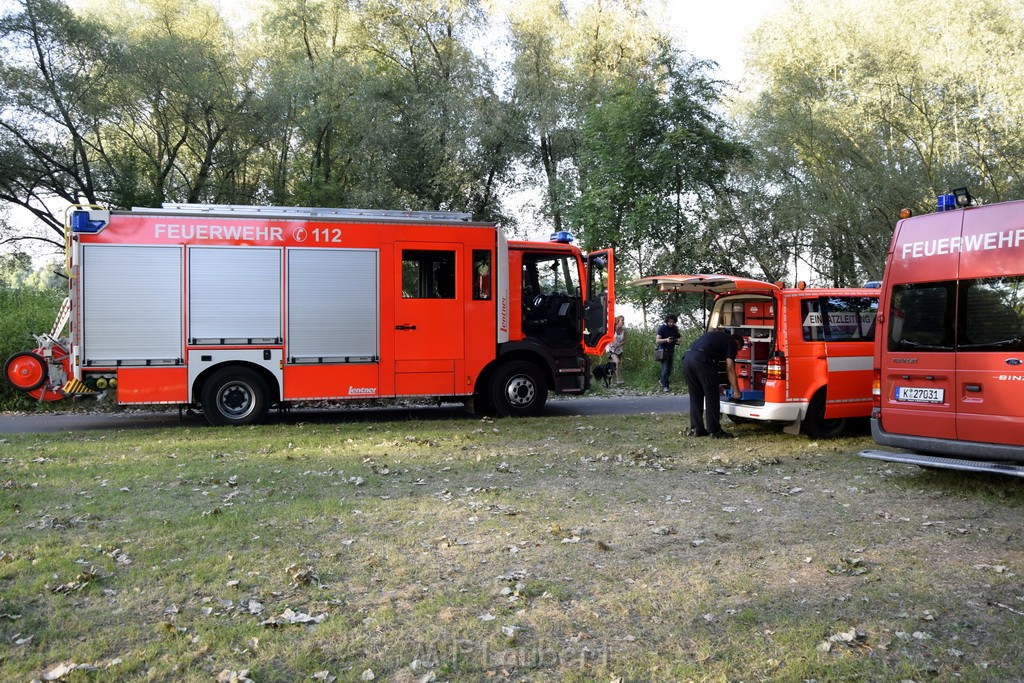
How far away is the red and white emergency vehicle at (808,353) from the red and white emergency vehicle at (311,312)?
10.0ft

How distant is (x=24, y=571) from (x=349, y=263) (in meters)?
7.99

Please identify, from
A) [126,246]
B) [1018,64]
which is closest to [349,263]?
[126,246]

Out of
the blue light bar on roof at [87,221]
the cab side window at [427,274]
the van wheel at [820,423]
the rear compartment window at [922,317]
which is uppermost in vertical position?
the blue light bar on roof at [87,221]

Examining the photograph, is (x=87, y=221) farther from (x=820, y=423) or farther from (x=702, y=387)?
(x=820, y=423)

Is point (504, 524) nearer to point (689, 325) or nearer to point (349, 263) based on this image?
point (349, 263)

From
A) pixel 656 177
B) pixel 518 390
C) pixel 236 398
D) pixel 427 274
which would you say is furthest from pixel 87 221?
pixel 656 177

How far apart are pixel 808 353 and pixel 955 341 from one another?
2.86m

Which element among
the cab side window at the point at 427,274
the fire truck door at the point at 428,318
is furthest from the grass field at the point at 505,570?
the cab side window at the point at 427,274

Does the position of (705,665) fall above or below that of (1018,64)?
below

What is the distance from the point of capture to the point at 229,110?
24062 millimetres

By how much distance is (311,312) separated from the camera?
1260 cm

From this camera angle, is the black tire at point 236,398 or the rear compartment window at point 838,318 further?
the black tire at point 236,398

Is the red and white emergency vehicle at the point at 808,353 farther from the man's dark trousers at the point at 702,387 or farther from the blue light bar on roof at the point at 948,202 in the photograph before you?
the blue light bar on roof at the point at 948,202

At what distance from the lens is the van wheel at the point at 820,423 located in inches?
421
